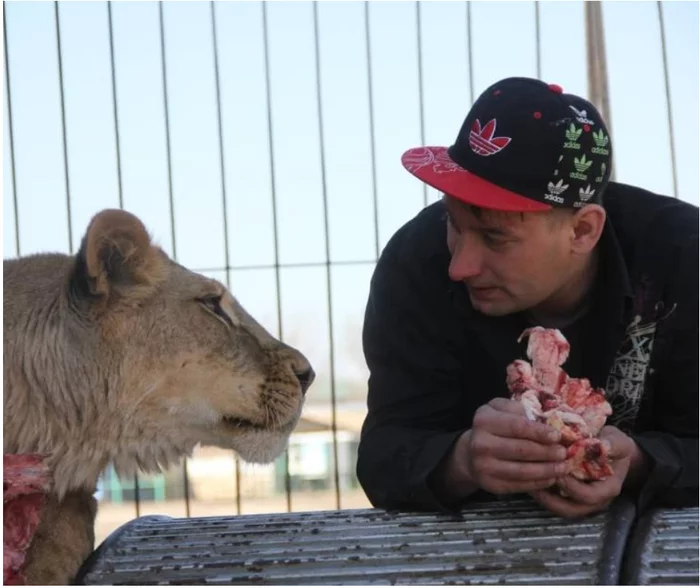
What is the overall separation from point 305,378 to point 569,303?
57 cm

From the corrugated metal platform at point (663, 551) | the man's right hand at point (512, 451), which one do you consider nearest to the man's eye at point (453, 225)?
the man's right hand at point (512, 451)

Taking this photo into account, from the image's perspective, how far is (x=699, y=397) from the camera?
2475 mm

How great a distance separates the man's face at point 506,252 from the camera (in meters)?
2.35

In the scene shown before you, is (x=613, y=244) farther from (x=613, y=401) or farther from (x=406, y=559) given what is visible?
(x=406, y=559)

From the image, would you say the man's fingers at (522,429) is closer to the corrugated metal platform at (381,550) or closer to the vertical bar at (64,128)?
the corrugated metal platform at (381,550)

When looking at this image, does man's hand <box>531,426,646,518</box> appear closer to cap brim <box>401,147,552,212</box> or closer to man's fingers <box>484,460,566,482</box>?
man's fingers <box>484,460,566,482</box>

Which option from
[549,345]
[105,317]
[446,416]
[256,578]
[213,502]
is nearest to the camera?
[256,578]

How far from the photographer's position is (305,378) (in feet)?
8.82

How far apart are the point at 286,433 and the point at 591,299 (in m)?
0.67

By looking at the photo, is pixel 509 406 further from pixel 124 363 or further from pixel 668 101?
pixel 668 101

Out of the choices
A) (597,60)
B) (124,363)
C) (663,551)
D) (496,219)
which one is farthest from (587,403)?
(597,60)

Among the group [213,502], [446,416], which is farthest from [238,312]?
[213,502]

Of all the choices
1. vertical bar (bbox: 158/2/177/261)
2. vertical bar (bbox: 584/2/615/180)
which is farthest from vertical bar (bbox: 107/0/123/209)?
vertical bar (bbox: 584/2/615/180)

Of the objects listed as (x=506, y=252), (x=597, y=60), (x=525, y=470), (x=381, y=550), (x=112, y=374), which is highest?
(x=597, y=60)
